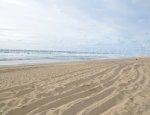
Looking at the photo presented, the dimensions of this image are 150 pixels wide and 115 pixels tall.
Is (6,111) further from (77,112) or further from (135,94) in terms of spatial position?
(135,94)

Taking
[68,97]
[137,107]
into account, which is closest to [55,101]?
[68,97]

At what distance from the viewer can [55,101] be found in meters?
5.27

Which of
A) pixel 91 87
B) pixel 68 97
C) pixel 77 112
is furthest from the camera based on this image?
pixel 91 87

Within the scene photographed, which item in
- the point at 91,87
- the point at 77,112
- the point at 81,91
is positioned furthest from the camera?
the point at 91,87

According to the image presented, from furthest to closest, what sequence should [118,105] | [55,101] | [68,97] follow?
[68,97] → [55,101] → [118,105]

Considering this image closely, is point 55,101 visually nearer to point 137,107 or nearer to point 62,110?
point 62,110

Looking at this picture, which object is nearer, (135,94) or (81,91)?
(135,94)

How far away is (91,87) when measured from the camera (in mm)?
6828

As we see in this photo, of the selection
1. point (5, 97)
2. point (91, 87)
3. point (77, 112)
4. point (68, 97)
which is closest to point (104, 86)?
point (91, 87)

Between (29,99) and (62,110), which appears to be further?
(29,99)

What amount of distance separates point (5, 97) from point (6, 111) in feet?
4.66

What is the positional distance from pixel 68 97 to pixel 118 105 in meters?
1.48

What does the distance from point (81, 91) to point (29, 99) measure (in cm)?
159

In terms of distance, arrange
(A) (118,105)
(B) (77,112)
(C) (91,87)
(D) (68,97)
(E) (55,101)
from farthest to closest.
→ 1. (C) (91,87)
2. (D) (68,97)
3. (E) (55,101)
4. (A) (118,105)
5. (B) (77,112)
